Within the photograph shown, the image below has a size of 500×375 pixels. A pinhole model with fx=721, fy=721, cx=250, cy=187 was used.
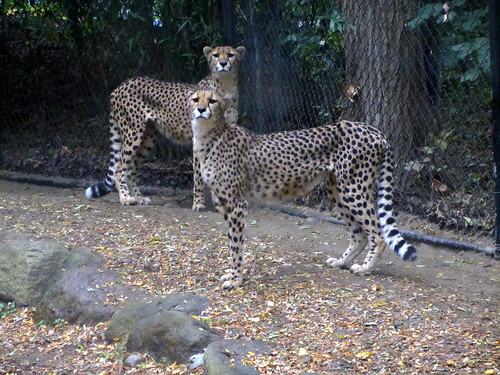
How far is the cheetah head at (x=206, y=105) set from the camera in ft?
14.8

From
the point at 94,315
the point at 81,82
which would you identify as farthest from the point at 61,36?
the point at 94,315

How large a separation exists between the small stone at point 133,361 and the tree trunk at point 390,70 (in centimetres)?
322

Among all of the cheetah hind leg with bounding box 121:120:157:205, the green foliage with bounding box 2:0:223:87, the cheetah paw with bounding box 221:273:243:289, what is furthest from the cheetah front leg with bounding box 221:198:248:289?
the green foliage with bounding box 2:0:223:87

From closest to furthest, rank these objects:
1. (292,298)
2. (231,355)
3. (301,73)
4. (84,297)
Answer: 1. (231,355)
2. (292,298)
3. (84,297)
4. (301,73)

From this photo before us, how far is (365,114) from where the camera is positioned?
605 centimetres

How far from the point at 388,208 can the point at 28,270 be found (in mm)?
2298

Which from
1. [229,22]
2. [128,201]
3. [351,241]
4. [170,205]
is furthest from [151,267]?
[229,22]

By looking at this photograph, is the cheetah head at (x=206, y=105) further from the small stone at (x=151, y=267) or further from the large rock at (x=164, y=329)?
the large rock at (x=164, y=329)

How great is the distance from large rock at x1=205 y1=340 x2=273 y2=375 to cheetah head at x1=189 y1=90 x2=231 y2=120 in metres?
1.61

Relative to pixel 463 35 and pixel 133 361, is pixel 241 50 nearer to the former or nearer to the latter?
pixel 463 35

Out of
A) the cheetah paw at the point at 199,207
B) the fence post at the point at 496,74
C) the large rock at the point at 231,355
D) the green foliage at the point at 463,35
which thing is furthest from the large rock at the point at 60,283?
Result: the green foliage at the point at 463,35

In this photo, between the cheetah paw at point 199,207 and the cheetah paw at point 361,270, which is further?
the cheetah paw at point 199,207

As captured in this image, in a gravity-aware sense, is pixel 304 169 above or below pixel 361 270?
above

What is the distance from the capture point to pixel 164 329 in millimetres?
3535
